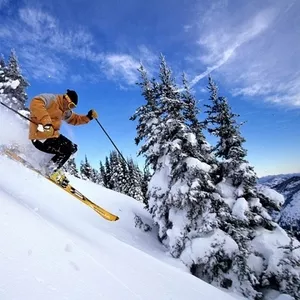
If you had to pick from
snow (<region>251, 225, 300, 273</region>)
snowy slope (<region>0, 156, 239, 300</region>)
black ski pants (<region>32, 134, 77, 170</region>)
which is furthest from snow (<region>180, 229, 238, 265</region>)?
black ski pants (<region>32, 134, 77, 170</region>)

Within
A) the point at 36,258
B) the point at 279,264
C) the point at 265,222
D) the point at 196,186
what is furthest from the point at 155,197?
the point at 36,258

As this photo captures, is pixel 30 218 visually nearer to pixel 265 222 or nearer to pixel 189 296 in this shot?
pixel 189 296

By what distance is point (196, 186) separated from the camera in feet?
51.1

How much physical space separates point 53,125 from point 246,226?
12.4 meters

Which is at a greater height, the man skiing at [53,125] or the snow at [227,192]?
the snow at [227,192]

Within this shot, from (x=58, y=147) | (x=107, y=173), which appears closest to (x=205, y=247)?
(x=58, y=147)

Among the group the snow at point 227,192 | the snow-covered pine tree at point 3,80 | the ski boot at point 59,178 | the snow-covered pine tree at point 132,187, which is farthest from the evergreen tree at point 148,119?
the snow-covered pine tree at point 132,187

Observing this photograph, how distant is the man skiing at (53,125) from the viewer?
747cm

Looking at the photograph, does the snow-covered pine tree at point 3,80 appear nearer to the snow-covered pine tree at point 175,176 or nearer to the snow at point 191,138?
the snow-covered pine tree at point 175,176

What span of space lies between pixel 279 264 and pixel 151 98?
1259 centimetres

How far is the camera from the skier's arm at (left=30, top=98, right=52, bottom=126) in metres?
7.34

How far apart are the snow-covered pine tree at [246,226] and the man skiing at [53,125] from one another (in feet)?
31.9

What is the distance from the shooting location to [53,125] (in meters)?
8.29

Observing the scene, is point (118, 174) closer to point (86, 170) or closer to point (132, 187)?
point (132, 187)
